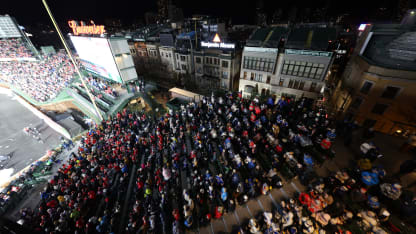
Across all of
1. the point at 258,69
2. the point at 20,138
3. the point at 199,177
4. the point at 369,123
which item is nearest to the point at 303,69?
the point at 258,69

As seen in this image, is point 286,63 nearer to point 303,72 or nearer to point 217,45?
point 303,72

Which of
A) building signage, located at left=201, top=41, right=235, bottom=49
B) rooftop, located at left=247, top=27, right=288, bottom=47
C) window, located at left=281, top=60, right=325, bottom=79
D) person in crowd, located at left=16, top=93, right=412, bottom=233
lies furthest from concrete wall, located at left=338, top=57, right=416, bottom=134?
building signage, located at left=201, top=41, right=235, bottom=49

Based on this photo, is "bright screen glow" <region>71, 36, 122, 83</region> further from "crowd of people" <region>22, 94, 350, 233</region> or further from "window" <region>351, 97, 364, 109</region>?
"window" <region>351, 97, 364, 109</region>

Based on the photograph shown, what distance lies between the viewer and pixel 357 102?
18.8 metres

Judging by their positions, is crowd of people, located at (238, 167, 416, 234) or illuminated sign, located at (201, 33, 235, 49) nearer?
crowd of people, located at (238, 167, 416, 234)

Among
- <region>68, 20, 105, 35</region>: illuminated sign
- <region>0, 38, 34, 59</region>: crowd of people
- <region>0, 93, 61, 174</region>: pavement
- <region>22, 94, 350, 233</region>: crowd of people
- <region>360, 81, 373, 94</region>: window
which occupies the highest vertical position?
<region>68, 20, 105, 35</region>: illuminated sign

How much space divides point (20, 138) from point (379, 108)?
64.2m

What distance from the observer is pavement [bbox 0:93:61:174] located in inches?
1083

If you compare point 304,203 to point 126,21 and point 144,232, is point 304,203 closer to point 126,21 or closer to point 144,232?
point 144,232

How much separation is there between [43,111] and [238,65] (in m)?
54.7

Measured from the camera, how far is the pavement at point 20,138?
2752cm

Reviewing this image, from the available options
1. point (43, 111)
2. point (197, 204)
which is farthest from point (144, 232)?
point (43, 111)

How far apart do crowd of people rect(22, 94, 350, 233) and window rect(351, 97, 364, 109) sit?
22.7ft

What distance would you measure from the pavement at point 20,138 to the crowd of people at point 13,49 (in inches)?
740
